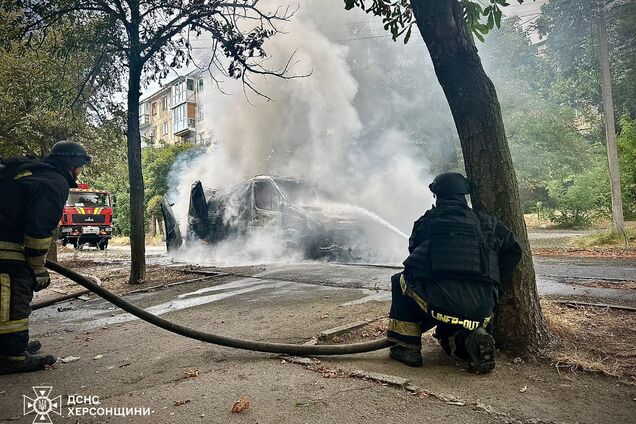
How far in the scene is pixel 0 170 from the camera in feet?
10.6

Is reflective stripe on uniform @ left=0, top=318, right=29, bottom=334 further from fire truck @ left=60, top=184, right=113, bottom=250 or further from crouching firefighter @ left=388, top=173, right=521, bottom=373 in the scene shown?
fire truck @ left=60, top=184, right=113, bottom=250

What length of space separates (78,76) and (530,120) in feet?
55.2

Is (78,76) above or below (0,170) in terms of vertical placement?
above

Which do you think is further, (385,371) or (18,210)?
(18,210)

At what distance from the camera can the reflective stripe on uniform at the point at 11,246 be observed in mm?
3153

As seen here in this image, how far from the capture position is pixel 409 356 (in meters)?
2.94

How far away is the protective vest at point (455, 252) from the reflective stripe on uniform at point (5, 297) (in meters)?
2.95

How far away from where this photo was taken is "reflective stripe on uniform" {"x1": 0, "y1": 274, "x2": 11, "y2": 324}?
3109mm

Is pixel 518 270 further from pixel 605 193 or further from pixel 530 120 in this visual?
pixel 530 120

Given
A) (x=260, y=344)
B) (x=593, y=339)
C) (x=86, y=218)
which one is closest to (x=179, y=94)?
(x=86, y=218)

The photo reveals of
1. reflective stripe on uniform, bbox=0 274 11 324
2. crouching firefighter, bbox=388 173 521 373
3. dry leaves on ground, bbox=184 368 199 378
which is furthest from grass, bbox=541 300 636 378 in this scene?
reflective stripe on uniform, bbox=0 274 11 324

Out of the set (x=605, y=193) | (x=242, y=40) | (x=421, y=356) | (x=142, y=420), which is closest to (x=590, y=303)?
(x=421, y=356)

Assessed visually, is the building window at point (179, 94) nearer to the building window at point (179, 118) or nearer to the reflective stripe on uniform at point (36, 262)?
the building window at point (179, 118)

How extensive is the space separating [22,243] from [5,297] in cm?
41
